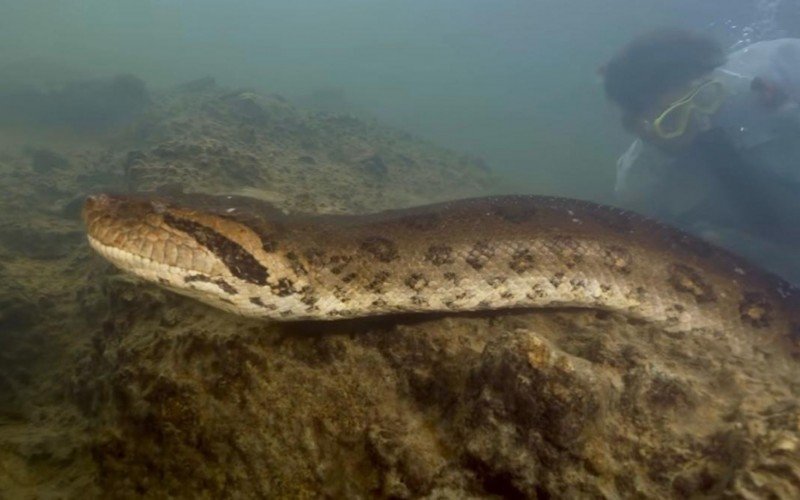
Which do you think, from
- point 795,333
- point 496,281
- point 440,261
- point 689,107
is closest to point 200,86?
point 689,107

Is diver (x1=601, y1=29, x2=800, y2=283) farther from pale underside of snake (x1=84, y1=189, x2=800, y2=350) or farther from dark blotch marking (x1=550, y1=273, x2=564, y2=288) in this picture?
dark blotch marking (x1=550, y1=273, x2=564, y2=288)

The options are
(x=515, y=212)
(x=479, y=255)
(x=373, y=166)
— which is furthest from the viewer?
(x=373, y=166)

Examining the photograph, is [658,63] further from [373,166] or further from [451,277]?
[451,277]

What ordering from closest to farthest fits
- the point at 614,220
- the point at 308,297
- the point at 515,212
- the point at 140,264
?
1. the point at 140,264
2. the point at 308,297
3. the point at 515,212
4. the point at 614,220

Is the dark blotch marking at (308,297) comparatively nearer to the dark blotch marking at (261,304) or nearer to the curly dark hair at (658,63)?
the dark blotch marking at (261,304)

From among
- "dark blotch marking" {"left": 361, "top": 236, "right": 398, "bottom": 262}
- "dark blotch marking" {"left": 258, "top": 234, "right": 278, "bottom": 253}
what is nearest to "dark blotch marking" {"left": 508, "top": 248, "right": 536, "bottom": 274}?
"dark blotch marking" {"left": 361, "top": 236, "right": 398, "bottom": 262}

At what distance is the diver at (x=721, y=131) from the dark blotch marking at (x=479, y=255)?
766 cm

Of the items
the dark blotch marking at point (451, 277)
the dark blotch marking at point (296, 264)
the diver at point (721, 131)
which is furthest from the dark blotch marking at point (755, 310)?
the diver at point (721, 131)

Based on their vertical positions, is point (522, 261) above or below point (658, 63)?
below

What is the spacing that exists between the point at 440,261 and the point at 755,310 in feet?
10.3

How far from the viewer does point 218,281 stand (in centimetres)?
326

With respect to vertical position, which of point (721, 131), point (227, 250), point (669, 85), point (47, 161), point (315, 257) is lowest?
point (47, 161)

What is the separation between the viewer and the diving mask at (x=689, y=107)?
931 centimetres

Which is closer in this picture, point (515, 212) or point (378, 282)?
point (378, 282)
